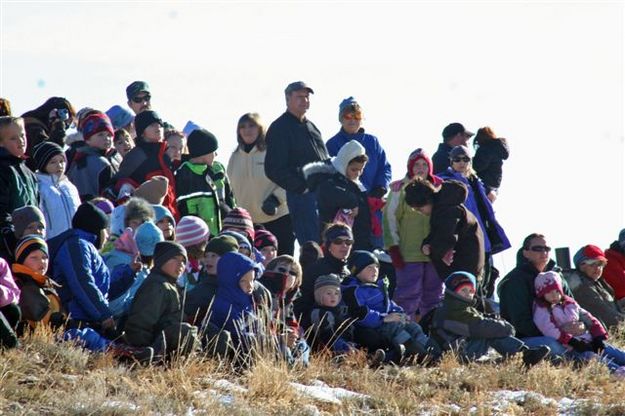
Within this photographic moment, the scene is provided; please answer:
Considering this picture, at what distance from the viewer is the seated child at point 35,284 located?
12008mm

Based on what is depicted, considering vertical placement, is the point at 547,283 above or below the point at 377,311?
above

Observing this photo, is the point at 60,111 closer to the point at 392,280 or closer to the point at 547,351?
the point at 392,280

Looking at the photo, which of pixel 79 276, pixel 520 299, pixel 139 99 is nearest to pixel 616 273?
pixel 520 299

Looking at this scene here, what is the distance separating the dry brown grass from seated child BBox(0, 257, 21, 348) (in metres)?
0.16

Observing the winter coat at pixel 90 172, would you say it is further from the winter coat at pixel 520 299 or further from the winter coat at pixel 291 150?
the winter coat at pixel 520 299

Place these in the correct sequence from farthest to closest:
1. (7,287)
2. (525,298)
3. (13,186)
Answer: (525,298)
(13,186)
(7,287)

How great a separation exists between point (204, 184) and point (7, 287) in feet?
15.0

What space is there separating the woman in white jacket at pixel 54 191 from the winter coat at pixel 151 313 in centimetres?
185

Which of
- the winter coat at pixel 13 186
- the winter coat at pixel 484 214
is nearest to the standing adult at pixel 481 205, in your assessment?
the winter coat at pixel 484 214

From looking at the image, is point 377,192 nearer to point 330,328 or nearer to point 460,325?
point 460,325

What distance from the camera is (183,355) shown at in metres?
12.1

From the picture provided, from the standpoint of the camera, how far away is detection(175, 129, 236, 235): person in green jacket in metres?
15.7

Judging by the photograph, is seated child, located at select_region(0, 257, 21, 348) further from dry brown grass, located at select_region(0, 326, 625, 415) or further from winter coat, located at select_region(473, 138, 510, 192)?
Result: winter coat, located at select_region(473, 138, 510, 192)

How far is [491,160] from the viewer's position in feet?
59.4
